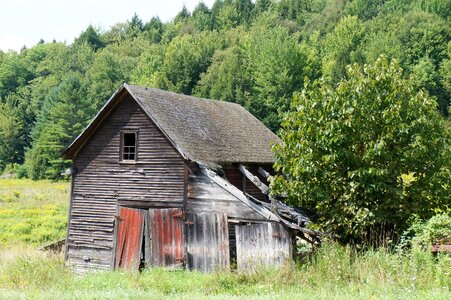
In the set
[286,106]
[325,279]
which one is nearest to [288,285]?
[325,279]

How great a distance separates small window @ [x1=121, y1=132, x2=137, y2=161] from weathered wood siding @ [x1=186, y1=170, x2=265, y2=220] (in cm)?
303

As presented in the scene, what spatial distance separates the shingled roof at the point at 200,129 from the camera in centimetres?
1922

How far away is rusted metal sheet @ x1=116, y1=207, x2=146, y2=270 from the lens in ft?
63.6

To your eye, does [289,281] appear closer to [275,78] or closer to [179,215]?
[179,215]

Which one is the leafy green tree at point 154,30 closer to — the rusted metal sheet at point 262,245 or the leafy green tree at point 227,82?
the leafy green tree at point 227,82

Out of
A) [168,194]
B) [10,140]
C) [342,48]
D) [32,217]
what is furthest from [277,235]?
[10,140]

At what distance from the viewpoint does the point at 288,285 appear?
13.3 meters

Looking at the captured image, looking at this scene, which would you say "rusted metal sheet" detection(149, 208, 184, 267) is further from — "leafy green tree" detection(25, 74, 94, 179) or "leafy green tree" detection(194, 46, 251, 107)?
"leafy green tree" detection(25, 74, 94, 179)

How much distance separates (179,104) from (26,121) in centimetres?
9080

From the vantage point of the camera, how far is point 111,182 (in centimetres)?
2061

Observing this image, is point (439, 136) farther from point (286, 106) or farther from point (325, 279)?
point (286, 106)

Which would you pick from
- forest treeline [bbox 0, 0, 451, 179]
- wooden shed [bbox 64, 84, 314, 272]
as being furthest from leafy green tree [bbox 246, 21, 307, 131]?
wooden shed [bbox 64, 84, 314, 272]

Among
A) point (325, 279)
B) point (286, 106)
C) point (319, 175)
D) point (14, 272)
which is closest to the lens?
point (325, 279)

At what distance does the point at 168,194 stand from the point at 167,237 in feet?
4.89
